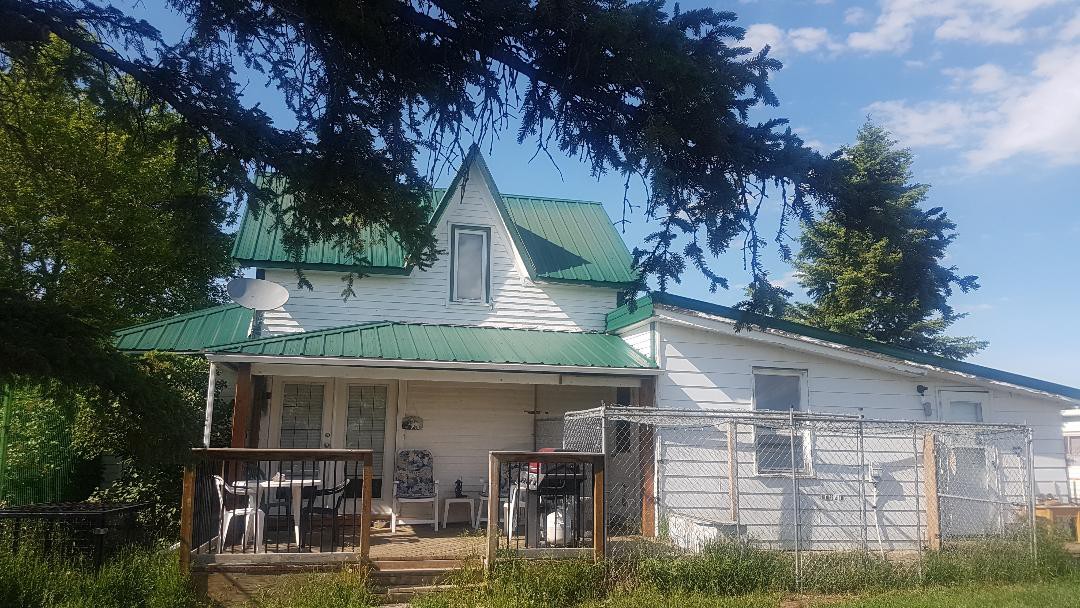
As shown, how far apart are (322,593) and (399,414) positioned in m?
5.67

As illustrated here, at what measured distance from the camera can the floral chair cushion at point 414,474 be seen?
1238 cm

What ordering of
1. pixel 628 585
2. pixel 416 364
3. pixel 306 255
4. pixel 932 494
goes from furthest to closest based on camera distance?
pixel 306 255, pixel 416 364, pixel 932 494, pixel 628 585

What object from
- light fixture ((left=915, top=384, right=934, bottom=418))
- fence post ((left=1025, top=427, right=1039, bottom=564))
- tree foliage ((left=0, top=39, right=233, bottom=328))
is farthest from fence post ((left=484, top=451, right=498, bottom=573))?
tree foliage ((left=0, top=39, right=233, bottom=328))

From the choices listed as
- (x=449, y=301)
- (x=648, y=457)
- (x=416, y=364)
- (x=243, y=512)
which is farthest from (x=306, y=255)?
(x=648, y=457)

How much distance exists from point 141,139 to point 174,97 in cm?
63

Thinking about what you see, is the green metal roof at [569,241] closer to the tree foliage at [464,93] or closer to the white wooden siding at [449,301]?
the white wooden siding at [449,301]

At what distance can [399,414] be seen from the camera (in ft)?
44.2

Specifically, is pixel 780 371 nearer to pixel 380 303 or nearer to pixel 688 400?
pixel 688 400

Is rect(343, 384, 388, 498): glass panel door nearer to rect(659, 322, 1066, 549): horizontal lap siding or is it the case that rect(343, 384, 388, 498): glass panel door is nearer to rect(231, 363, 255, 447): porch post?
rect(231, 363, 255, 447): porch post

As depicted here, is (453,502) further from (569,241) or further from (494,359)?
(569,241)

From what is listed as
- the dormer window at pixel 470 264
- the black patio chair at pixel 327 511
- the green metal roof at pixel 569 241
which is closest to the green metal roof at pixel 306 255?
the dormer window at pixel 470 264

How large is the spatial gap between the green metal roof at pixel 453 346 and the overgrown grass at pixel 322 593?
375 cm

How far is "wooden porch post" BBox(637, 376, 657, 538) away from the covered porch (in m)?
0.06

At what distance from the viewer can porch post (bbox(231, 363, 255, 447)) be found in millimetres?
10867
